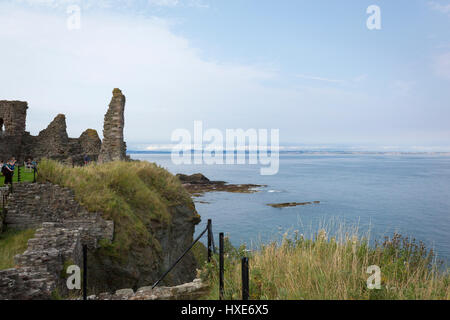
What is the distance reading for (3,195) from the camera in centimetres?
1142

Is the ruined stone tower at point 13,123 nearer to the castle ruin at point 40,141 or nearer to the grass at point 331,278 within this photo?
the castle ruin at point 40,141

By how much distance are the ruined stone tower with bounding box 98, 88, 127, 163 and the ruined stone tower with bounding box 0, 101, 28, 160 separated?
1230 cm

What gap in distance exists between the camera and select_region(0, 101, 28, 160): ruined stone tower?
25.8 m

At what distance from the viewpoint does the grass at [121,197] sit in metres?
11.6

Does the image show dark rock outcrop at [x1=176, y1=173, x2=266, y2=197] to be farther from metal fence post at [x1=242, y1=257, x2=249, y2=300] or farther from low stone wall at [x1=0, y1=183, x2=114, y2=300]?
metal fence post at [x1=242, y1=257, x2=249, y2=300]

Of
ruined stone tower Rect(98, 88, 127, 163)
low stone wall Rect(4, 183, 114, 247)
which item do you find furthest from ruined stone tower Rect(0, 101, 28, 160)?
low stone wall Rect(4, 183, 114, 247)

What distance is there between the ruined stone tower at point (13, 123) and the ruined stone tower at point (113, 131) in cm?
1230

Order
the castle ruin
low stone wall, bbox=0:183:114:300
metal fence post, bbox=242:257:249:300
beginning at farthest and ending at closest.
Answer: the castle ruin < low stone wall, bbox=0:183:114:300 < metal fence post, bbox=242:257:249:300

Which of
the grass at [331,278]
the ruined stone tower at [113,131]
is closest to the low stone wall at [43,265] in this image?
the grass at [331,278]

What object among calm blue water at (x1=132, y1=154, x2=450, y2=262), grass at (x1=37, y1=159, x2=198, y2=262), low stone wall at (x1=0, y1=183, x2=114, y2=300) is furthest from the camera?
calm blue water at (x1=132, y1=154, x2=450, y2=262)

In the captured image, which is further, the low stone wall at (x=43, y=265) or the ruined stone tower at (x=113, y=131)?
the ruined stone tower at (x=113, y=131)

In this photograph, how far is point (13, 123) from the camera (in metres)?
26.3
